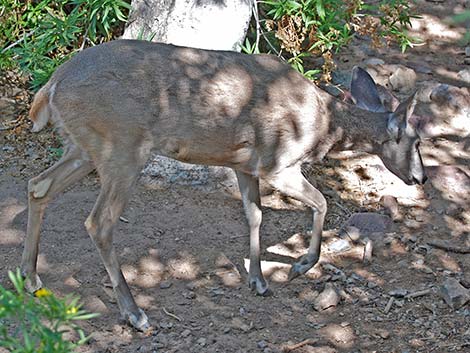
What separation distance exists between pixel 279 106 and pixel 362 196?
1.56m

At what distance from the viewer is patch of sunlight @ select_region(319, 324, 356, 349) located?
16.8 ft

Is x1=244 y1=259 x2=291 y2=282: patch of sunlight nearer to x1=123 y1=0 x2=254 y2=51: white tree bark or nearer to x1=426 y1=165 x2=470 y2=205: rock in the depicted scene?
x1=426 y1=165 x2=470 y2=205: rock

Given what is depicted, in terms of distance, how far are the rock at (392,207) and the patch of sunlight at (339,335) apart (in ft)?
4.94

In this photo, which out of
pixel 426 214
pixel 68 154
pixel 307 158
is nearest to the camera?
pixel 68 154

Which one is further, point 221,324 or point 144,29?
point 144,29

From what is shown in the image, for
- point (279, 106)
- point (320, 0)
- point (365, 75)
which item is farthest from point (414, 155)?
point (320, 0)

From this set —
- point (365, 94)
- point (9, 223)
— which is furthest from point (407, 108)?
point (9, 223)

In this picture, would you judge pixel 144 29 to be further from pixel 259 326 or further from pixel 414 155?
pixel 259 326

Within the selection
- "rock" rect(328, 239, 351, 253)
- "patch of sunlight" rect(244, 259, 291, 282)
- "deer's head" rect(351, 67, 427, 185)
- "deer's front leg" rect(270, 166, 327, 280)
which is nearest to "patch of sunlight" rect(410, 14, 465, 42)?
"deer's head" rect(351, 67, 427, 185)

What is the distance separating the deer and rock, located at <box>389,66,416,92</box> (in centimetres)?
197

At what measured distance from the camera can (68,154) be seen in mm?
5426

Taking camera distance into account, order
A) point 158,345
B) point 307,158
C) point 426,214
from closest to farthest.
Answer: point 158,345
point 307,158
point 426,214

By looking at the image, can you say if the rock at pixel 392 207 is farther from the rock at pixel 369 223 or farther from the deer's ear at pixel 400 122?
the deer's ear at pixel 400 122

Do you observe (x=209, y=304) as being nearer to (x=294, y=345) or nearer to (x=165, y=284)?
(x=165, y=284)
